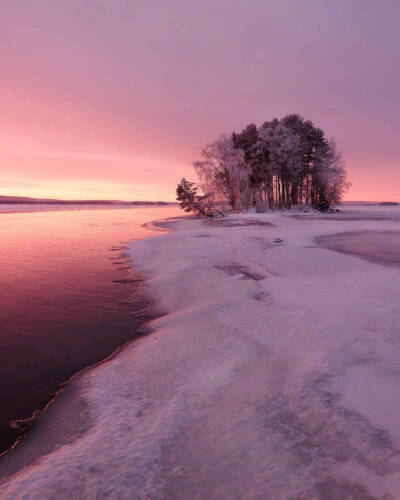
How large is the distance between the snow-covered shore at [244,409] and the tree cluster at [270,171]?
86.8 ft

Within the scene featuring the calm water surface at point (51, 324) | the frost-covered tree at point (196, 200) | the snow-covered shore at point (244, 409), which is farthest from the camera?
the frost-covered tree at point (196, 200)

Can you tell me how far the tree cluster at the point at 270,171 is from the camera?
30.2 metres

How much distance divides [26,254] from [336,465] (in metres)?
9.93

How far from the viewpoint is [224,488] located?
143 cm

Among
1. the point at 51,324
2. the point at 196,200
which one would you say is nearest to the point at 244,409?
the point at 51,324

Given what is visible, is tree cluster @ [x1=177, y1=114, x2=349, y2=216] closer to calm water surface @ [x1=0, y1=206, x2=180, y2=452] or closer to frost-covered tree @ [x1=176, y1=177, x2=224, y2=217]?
frost-covered tree @ [x1=176, y1=177, x2=224, y2=217]

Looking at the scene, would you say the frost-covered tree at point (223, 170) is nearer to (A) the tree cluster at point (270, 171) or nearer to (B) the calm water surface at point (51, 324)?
(A) the tree cluster at point (270, 171)

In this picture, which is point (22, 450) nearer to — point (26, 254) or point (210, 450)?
point (210, 450)

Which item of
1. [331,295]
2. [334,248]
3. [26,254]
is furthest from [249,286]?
[26,254]

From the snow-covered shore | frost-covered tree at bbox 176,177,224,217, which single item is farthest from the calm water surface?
frost-covered tree at bbox 176,177,224,217

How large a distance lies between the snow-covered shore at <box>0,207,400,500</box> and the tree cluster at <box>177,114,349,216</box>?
26.5m

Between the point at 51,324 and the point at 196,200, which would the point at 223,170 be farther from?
Answer: the point at 51,324

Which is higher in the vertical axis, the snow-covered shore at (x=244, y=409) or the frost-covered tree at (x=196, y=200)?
the frost-covered tree at (x=196, y=200)

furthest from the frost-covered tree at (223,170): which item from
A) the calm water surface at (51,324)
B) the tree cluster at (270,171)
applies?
the calm water surface at (51,324)
